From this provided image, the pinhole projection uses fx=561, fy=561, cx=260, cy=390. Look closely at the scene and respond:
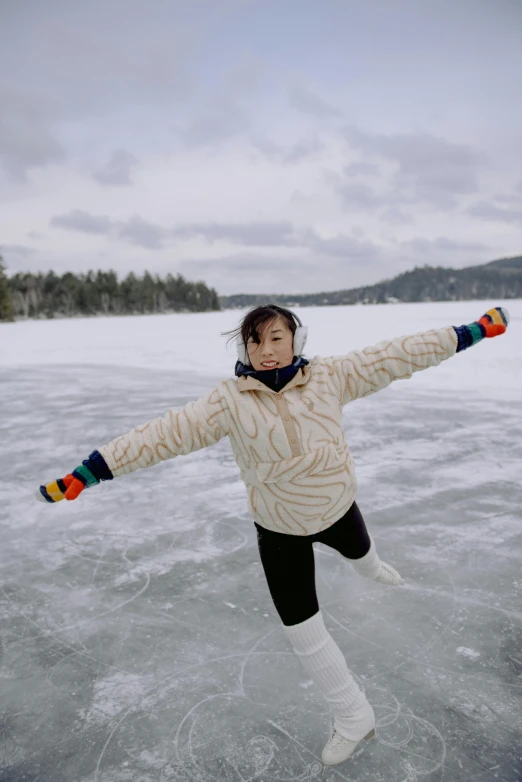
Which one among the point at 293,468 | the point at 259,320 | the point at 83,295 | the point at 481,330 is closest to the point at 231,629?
the point at 293,468

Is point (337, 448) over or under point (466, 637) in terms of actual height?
over

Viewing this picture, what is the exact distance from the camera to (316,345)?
42.4 ft

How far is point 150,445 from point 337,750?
3.34 ft

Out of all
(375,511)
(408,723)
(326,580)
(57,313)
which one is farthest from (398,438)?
(57,313)

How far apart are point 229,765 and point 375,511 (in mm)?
1862

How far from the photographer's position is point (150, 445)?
1646mm

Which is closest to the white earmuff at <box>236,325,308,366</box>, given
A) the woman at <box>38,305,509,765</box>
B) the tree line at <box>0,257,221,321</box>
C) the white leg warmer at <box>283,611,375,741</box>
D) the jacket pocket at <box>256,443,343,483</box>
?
the woman at <box>38,305,509,765</box>

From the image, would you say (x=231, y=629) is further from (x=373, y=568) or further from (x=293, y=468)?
(x=293, y=468)

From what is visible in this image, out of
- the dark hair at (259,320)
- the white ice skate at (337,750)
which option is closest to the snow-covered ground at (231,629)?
the white ice skate at (337,750)

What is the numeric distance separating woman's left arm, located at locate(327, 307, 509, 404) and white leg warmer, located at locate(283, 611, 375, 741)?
2.45ft

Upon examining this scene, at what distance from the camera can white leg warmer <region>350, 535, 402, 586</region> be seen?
2.02m

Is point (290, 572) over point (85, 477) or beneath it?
beneath

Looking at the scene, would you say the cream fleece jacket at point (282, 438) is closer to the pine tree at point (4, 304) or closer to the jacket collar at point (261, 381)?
the jacket collar at point (261, 381)

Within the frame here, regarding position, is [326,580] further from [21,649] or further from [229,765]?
Result: [21,649]
